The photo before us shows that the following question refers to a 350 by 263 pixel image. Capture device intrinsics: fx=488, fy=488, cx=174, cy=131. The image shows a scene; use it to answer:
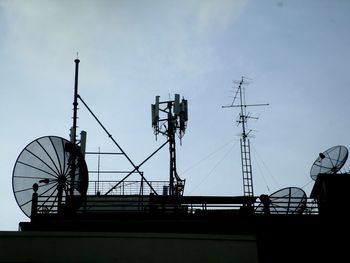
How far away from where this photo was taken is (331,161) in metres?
24.9

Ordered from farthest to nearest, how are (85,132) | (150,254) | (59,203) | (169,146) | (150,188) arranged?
(169,146)
(85,132)
(150,188)
(59,203)
(150,254)

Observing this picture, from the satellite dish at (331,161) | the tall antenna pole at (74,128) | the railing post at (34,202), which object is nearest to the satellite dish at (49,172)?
the tall antenna pole at (74,128)

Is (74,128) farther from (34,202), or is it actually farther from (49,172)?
(34,202)

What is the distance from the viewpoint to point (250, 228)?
17.5 m

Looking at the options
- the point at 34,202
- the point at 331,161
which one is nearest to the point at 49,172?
the point at 34,202

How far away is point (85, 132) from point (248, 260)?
11366mm

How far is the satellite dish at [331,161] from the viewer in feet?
78.6

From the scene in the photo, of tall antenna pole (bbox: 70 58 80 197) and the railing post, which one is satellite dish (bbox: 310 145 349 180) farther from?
the railing post

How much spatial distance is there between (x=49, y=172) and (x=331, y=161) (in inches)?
550

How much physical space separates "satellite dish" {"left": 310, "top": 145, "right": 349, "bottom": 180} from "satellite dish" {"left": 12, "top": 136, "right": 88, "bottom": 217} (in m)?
12.4

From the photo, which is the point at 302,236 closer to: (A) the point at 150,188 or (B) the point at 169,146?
(A) the point at 150,188

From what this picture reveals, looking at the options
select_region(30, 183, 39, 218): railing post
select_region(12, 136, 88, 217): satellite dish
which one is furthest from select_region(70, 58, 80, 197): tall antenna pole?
select_region(30, 183, 39, 218): railing post

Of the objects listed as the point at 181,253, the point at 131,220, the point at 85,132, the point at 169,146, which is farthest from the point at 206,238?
the point at 169,146

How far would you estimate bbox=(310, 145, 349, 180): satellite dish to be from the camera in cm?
2395
